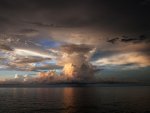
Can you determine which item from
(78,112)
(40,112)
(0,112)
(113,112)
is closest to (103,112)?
(113,112)

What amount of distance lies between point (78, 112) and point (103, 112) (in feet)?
36.9

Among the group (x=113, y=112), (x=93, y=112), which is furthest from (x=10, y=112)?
(x=113, y=112)

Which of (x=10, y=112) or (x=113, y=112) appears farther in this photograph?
(x=10, y=112)

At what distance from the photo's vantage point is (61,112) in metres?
96.1

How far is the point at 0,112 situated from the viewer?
96.7 metres

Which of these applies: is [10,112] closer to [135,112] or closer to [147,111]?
[135,112]

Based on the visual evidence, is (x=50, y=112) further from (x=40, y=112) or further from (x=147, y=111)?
(x=147, y=111)

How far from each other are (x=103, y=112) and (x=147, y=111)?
20.7 metres

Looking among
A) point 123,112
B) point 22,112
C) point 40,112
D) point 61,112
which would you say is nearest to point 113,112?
point 123,112

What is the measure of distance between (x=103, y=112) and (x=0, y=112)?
155ft

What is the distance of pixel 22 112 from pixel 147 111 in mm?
57875

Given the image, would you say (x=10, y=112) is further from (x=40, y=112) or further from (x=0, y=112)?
(x=40, y=112)

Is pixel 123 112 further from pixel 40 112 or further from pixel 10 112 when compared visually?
pixel 10 112

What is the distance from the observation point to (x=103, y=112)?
93875 mm
